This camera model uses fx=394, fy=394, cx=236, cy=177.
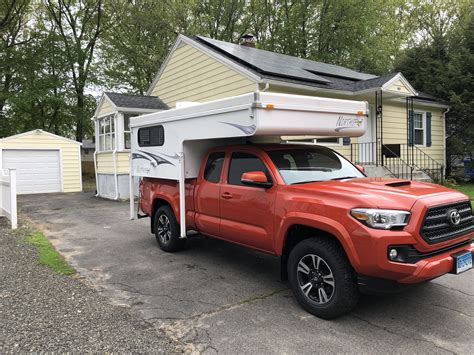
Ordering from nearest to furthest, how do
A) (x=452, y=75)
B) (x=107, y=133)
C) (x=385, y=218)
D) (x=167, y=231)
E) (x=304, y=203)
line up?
1. (x=385, y=218)
2. (x=304, y=203)
3. (x=167, y=231)
4. (x=107, y=133)
5. (x=452, y=75)

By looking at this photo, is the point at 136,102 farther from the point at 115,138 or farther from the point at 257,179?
the point at 257,179

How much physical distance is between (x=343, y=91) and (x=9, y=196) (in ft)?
32.6

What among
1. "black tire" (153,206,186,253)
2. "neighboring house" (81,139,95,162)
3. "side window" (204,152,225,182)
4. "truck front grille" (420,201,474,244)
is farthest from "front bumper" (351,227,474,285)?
"neighboring house" (81,139,95,162)

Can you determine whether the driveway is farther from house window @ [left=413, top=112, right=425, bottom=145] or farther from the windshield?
house window @ [left=413, top=112, right=425, bottom=145]

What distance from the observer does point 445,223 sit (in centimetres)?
380

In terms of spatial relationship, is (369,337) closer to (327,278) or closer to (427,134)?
(327,278)

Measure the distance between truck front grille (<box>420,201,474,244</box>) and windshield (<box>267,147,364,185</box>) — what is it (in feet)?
4.43

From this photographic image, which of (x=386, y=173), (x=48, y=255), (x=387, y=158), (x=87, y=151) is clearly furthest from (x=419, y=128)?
(x=87, y=151)

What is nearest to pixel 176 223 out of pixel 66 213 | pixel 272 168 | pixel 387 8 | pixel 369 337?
pixel 272 168

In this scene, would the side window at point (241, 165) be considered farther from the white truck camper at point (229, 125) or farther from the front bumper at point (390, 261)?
the front bumper at point (390, 261)

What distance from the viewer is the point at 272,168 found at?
4.76m

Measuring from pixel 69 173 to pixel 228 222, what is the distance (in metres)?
17.5

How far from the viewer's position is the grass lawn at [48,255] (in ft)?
19.0

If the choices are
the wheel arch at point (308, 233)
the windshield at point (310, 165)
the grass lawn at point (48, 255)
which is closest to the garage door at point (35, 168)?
the grass lawn at point (48, 255)
